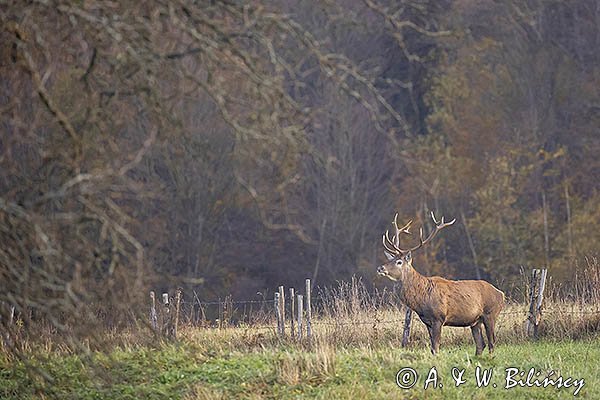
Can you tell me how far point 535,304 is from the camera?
58.0 feet

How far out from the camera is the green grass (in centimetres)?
1148

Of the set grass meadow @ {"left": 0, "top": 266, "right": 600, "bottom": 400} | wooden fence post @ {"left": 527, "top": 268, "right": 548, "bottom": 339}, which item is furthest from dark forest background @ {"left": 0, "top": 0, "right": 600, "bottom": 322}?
grass meadow @ {"left": 0, "top": 266, "right": 600, "bottom": 400}

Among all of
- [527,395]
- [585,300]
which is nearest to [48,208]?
[527,395]

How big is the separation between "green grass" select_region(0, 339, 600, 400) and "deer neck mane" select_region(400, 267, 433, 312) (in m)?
1.62

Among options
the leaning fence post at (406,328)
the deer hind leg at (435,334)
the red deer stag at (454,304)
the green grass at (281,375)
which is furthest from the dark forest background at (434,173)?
the green grass at (281,375)

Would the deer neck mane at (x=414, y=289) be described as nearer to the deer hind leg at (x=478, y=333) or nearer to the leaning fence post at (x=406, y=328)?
the deer hind leg at (x=478, y=333)

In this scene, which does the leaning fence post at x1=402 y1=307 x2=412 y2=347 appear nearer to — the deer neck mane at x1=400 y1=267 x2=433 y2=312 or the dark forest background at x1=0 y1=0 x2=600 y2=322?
the deer neck mane at x1=400 y1=267 x2=433 y2=312

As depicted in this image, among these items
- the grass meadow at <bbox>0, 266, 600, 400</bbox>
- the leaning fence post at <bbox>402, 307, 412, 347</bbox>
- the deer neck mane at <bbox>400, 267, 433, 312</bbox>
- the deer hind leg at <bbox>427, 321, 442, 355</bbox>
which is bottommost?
the leaning fence post at <bbox>402, 307, 412, 347</bbox>

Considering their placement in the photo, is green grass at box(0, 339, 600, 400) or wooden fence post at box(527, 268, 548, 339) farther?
wooden fence post at box(527, 268, 548, 339)

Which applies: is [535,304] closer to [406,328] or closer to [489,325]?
[406,328]

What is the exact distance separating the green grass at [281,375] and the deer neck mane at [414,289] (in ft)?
5.32

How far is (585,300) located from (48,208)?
11.2 metres

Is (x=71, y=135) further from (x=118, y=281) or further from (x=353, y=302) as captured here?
(x=353, y=302)

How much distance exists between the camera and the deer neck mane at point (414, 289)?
1567 cm
